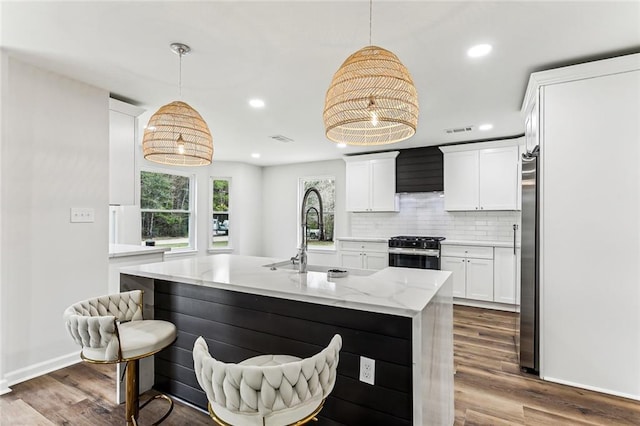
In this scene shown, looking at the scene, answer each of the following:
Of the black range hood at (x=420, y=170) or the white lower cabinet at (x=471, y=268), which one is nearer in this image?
the white lower cabinet at (x=471, y=268)

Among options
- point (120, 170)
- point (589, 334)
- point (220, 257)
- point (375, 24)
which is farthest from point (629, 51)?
point (120, 170)

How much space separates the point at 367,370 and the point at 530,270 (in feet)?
6.49

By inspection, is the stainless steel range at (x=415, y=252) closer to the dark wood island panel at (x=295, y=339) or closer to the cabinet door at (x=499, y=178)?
the cabinet door at (x=499, y=178)

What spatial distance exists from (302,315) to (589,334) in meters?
2.25

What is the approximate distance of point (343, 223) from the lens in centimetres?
645

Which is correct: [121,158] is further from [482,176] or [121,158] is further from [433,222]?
[482,176]

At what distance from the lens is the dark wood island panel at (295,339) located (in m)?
1.49

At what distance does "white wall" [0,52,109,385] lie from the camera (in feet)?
8.22

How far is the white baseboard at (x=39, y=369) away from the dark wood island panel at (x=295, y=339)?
1.08 metres

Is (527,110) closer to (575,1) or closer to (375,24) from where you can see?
(575,1)

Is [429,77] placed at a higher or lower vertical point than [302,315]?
higher

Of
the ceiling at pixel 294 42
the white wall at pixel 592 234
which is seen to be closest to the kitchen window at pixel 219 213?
the ceiling at pixel 294 42

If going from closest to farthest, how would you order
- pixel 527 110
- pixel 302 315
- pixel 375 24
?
1. pixel 302 315
2. pixel 375 24
3. pixel 527 110

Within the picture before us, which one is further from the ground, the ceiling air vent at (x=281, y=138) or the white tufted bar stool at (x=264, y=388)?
the ceiling air vent at (x=281, y=138)
